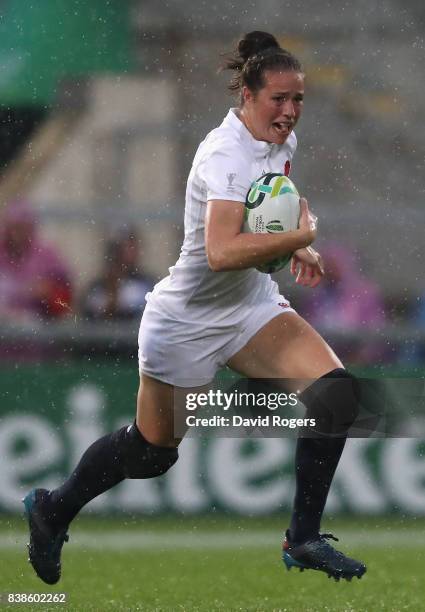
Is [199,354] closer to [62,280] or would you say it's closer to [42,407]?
[42,407]

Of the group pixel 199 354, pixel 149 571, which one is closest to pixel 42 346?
pixel 149 571

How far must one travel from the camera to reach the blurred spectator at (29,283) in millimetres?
8305

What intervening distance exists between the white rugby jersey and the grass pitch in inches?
41.6

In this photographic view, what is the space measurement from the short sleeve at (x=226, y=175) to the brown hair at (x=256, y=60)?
0.83ft

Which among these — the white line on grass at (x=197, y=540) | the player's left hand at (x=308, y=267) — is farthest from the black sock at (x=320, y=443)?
the white line on grass at (x=197, y=540)

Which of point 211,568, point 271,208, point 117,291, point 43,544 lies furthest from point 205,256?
point 117,291

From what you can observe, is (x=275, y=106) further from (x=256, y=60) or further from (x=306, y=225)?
(x=306, y=225)

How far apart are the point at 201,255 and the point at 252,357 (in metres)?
0.35

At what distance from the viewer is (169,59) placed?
10.5m

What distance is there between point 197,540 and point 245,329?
285 centimetres

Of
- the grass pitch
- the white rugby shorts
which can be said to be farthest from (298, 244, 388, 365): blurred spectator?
the white rugby shorts

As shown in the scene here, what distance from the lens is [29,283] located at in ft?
27.4

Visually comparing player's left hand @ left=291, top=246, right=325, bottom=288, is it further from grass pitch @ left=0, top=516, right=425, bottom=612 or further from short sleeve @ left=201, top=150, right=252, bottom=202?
grass pitch @ left=0, top=516, right=425, bottom=612

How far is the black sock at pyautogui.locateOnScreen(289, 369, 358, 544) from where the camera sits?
454 centimetres
